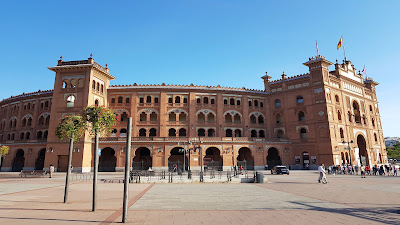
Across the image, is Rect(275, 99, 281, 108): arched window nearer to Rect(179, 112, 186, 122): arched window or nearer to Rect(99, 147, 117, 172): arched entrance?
Rect(179, 112, 186, 122): arched window

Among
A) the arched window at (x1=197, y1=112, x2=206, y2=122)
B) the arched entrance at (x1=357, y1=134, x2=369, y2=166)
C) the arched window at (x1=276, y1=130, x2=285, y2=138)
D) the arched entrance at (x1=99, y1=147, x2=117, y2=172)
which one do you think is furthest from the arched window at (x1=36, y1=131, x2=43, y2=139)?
the arched entrance at (x1=357, y1=134, x2=369, y2=166)

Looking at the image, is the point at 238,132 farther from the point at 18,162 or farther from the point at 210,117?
the point at 18,162

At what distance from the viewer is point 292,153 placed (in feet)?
146

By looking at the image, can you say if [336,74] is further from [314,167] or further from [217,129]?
[217,129]

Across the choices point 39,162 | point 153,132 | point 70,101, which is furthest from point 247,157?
point 39,162

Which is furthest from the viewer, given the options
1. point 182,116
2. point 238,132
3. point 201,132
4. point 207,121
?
point 238,132

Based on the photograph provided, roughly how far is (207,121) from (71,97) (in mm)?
23978

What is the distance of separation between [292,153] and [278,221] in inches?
1578

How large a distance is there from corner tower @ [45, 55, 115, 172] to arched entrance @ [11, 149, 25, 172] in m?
8.40

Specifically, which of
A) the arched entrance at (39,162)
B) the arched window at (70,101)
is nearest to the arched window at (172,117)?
the arched window at (70,101)

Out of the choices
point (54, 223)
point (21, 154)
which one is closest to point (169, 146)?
point (21, 154)

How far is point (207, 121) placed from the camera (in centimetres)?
4641

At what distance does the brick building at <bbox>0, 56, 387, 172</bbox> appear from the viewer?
133 feet

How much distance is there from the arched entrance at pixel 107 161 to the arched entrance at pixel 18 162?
13520 millimetres
